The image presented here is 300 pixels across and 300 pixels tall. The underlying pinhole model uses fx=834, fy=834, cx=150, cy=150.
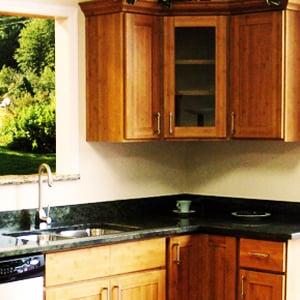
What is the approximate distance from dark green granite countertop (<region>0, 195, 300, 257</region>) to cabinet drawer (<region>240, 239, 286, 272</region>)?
0.04 metres

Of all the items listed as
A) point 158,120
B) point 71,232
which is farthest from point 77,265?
point 158,120

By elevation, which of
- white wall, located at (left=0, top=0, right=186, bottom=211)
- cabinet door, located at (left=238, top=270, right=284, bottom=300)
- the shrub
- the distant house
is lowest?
cabinet door, located at (left=238, top=270, right=284, bottom=300)

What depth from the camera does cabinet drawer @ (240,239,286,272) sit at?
461 centimetres

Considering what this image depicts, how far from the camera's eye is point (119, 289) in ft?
15.0

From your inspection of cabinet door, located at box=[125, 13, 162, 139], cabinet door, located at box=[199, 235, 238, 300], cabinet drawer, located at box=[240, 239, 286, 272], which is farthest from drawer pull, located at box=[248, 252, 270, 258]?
cabinet door, located at box=[125, 13, 162, 139]

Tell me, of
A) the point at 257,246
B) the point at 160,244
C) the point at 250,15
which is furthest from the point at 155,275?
the point at 250,15

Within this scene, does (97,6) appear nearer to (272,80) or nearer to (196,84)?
(196,84)

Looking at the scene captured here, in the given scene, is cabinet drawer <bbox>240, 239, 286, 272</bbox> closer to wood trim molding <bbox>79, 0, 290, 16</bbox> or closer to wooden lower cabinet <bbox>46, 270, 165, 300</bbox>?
wooden lower cabinet <bbox>46, 270, 165, 300</bbox>

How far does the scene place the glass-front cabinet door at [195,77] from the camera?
5.13m

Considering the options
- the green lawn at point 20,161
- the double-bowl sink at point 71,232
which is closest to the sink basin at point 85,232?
the double-bowl sink at point 71,232

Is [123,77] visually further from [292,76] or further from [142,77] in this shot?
[292,76]

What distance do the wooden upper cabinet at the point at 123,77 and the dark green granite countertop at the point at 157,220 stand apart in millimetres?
514

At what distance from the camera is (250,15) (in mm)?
5043

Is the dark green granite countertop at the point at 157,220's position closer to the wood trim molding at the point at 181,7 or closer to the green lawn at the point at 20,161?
the green lawn at the point at 20,161
